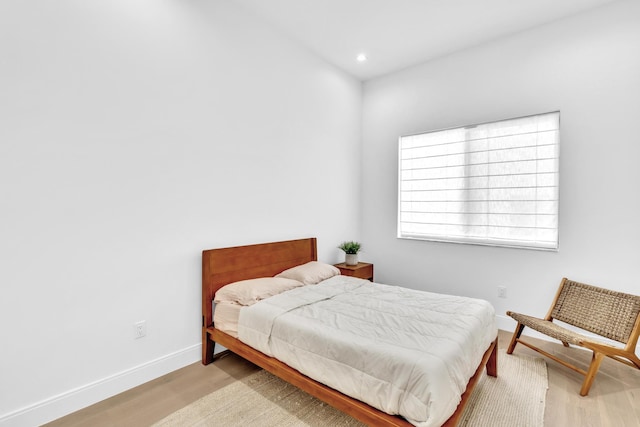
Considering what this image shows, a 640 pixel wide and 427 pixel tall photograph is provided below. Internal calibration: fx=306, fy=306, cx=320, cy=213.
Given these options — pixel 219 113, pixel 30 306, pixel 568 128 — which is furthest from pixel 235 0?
pixel 568 128

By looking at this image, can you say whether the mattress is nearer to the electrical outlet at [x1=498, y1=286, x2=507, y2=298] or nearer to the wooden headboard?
the wooden headboard

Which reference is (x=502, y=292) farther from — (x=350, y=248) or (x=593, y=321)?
(x=350, y=248)

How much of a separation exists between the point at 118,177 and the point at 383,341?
2.01 metres

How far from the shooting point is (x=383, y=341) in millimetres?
1689

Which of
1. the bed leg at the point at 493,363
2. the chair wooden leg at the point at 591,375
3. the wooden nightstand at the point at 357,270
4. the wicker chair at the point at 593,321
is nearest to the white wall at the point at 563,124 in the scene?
the wicker chair at the point at 593,321

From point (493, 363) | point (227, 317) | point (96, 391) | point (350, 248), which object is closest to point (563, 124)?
point (493, 363)

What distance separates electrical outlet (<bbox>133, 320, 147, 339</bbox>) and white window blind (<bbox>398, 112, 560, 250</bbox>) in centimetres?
303

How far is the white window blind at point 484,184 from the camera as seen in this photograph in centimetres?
306

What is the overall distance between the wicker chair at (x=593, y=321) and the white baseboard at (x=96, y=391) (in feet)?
9.19

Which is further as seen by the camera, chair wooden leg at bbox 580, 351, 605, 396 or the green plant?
the green plant

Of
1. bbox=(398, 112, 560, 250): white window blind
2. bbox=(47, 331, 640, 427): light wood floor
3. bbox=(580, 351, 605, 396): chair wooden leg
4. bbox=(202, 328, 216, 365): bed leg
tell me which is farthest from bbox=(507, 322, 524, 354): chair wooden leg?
bbox=(202, 328, 216, 365): bed leg

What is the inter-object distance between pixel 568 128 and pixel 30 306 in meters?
4.40

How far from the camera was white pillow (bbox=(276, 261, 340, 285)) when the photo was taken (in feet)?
9.59

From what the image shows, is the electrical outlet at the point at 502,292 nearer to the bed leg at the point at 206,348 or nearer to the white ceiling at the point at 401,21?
the white ceiling at the point at 401,21
